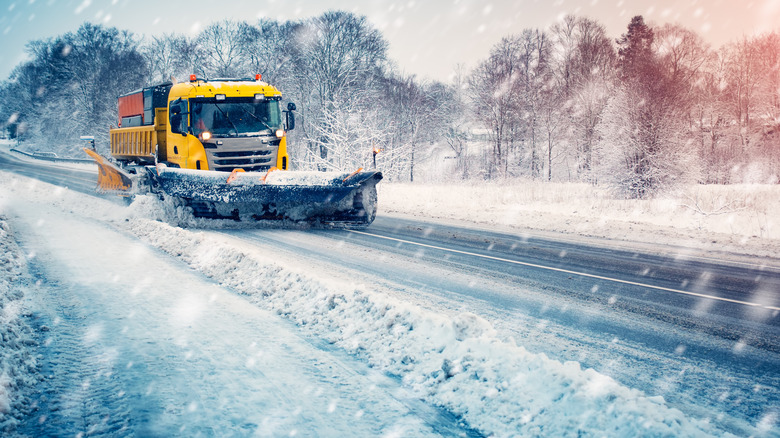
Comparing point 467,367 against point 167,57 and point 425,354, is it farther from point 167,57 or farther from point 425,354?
point 167,57

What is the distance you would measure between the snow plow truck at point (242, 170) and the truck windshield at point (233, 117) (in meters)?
0.02

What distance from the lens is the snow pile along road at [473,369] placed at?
2.77 meters

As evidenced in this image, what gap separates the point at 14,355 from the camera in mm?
3572

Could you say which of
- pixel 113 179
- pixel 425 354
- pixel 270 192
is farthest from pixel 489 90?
pixel 425 354

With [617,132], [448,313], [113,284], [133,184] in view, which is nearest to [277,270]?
[113,284]

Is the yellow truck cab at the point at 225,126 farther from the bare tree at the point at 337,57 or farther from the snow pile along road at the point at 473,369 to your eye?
the bare tree at the point at 337,57

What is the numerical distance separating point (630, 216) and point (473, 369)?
12.6m

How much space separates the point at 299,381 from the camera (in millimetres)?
3387

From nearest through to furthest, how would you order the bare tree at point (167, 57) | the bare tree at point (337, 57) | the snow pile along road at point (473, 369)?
the snow pile along road at point (473, 369)
the bare tree at point (337, 57)
the bare tree at point (167, 57)

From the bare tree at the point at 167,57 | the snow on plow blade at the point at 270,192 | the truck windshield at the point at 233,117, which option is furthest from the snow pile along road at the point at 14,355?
the bare tree at the point at 167,57

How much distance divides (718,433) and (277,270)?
4676 millimetres

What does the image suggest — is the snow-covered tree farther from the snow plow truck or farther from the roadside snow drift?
the roadside snow drift

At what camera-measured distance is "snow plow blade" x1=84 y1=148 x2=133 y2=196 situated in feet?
45.8

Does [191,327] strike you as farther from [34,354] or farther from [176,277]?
[176,277]
